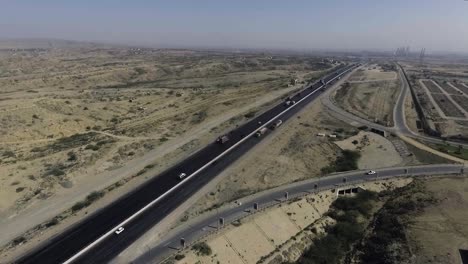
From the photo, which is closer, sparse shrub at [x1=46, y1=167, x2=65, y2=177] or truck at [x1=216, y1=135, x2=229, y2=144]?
sparse shrub at [x1=46, y1=167, x2=65, y2=177]

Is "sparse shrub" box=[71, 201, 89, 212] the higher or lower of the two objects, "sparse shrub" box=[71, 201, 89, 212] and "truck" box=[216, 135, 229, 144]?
the lower

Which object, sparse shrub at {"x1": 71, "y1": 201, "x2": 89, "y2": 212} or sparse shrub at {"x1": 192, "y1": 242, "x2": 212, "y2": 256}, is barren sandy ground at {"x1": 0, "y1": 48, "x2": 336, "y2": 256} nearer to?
sparse shrub at {"x1": 71, "y1": 201, "x2": 89, "y2": 212}

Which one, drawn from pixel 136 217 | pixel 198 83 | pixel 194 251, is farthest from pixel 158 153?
pixel 198 83

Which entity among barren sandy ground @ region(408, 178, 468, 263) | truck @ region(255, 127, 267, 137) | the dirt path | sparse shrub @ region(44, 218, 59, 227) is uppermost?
truck @ region(255, 127, 267, 137)

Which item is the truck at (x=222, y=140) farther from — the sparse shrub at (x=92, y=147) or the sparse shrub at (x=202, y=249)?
the sparse shrub at (x=202, y=249)

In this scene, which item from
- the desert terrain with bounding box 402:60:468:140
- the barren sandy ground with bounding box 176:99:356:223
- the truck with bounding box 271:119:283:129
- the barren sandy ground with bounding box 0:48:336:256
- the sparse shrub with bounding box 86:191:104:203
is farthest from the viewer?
the desert terrain with bounding box 402:60:468:140

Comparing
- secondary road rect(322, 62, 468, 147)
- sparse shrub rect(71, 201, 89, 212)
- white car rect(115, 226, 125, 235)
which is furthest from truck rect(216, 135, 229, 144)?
secondary road rect(322, 62, 468, 147)

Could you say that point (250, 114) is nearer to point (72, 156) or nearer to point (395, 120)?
point (395, 120)
